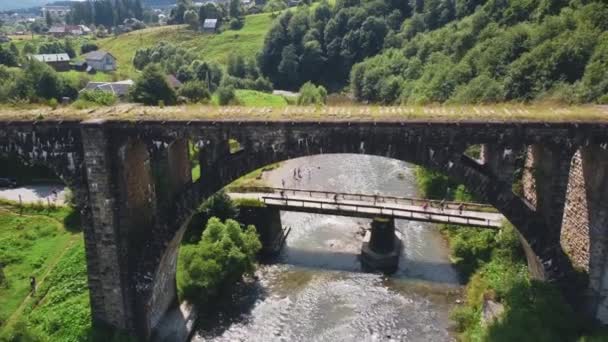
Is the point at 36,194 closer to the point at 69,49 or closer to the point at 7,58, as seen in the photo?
the point at 7,58

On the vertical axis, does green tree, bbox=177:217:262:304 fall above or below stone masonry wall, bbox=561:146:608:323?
below

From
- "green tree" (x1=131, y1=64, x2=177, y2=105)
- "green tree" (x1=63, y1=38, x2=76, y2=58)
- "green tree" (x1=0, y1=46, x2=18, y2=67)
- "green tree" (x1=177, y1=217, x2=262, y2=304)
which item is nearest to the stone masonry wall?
"green tree" (x1=177, y1=217, x2=262, y2=304)

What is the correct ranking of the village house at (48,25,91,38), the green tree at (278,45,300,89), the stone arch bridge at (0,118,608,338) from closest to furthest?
the stone arch bridge at (0,118,608,338)
the green tree at (278,45,300,89)
the village house at (48,25,91,38)

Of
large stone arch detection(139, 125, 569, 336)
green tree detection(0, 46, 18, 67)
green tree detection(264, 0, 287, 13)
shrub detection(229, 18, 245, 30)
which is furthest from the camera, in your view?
green tree detection(264, 0, 287, 13)

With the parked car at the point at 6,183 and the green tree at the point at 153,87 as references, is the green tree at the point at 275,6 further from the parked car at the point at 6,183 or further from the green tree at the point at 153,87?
the parked car at the point at 6,183

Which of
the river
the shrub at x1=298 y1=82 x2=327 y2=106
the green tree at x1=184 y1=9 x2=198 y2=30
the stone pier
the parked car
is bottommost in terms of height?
the river

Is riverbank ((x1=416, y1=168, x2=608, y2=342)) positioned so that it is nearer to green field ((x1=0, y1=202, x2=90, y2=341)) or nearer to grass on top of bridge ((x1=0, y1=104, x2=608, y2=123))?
grass on top of bridge ((x1=0, y1=104, x2=608, y2=123))

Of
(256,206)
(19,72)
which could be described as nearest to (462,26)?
(256,206)

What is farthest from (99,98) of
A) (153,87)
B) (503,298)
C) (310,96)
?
(310,96)
